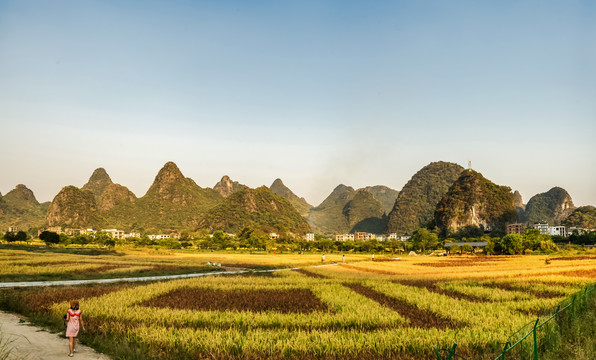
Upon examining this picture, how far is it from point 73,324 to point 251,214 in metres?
170

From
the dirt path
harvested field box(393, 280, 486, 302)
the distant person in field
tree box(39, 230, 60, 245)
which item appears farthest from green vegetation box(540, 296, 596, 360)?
tree box(39, 230, 60, 245)

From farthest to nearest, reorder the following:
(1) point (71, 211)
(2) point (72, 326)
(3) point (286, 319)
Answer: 1. (1) point (71, 211)
2. (3) point (286, 319)
3. (2) point (72, 326)

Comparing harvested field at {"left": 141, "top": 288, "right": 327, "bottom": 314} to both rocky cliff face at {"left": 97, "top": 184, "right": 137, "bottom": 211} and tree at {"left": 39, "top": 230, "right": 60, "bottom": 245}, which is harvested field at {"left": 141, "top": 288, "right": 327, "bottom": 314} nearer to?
tree at {"left": 39, "top": 230, "right": 60, "bottom": 245}

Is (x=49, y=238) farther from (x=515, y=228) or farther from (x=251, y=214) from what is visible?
(x=515, y=228)

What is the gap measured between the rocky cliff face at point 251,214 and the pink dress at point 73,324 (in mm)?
151011

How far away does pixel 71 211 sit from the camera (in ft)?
534

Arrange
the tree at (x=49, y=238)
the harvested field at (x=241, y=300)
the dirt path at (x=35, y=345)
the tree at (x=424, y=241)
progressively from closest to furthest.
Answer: the dirt path at (x=35, y=345), the harvested field at (x=241, y=300), the tree at (x=49, y=238), the tree at (x=424, y=241)

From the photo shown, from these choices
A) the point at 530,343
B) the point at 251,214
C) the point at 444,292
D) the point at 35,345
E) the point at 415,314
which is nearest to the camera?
the point at 530,343

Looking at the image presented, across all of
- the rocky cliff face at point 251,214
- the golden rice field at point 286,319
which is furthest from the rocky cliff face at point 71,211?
the golden rice field at point 286,319

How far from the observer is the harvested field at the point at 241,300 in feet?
43.1

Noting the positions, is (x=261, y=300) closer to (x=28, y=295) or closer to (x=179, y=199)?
(x=28, y=295)

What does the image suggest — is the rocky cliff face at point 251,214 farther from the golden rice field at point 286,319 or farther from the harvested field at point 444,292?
the golden rice field at point 286,319

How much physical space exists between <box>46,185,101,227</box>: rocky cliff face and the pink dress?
588 ft

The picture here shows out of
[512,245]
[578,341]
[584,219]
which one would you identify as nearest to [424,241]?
[512,245]
